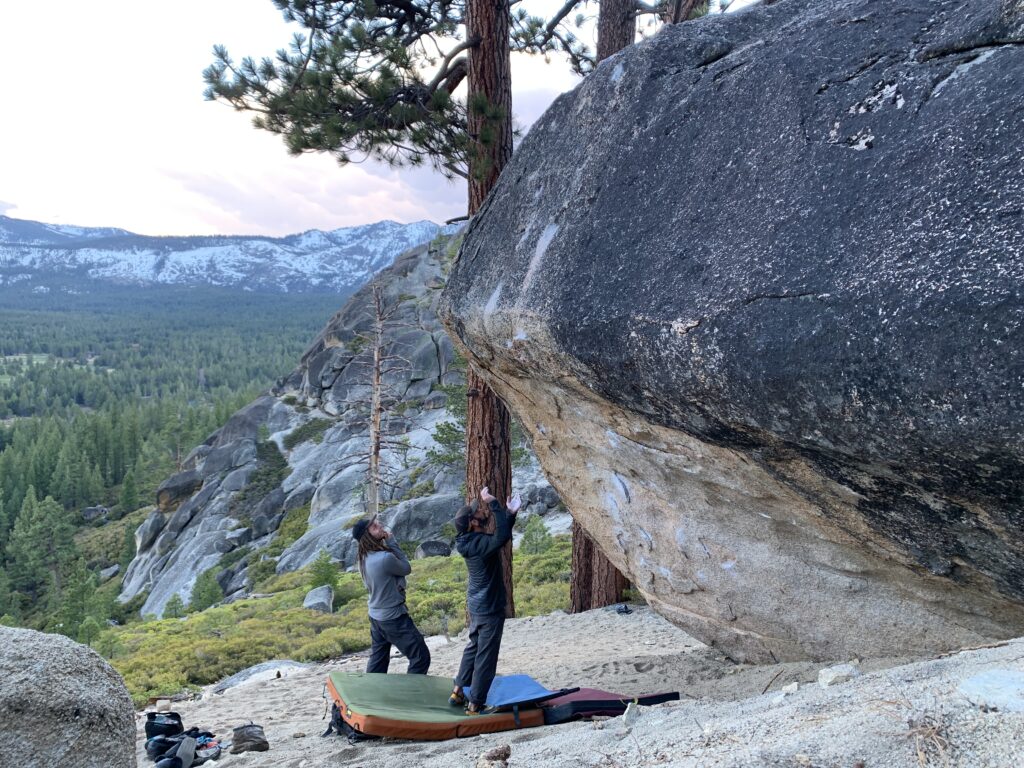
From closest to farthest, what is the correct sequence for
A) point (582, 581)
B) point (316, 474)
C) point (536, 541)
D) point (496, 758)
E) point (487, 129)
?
point (496, 758)
point (487, 129)
point (582, 581)
point (536, 541)
point (316, 474)

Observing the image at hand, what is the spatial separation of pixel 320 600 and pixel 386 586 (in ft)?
37.5

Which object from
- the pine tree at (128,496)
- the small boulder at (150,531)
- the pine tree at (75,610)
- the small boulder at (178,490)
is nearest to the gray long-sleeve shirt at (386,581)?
the pine tree at (75,610)

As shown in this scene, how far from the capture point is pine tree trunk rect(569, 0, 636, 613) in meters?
10.2

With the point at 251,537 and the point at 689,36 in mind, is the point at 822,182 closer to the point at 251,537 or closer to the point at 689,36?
the point at 689,36

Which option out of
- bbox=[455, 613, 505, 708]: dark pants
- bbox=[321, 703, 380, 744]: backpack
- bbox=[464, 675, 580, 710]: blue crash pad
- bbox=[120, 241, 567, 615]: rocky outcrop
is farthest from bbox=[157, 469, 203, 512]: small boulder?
bbox=[455, 613, 505, 708]: dark pants

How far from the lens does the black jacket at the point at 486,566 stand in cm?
567

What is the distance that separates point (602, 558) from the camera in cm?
1069

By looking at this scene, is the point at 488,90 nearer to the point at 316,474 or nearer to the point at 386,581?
the point at 386,581

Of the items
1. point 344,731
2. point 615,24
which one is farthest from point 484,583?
point 615,24

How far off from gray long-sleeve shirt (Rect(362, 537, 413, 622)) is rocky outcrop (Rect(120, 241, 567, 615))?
62.6 ft

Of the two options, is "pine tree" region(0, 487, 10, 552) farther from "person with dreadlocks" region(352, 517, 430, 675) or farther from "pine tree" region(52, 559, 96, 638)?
"person with dreadlocks" region(352, 517, 430, 675)

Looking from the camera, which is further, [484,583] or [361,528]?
[361,528]

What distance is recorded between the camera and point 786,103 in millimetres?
3787

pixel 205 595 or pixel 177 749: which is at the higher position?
pixel 177 749
